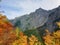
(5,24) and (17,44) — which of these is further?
(17,44)

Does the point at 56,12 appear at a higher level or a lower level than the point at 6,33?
higher

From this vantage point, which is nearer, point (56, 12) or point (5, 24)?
point (5, 24)

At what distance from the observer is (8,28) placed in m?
47.8

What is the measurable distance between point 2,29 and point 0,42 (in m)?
1.94

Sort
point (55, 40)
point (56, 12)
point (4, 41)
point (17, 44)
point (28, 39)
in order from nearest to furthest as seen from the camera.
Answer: point (4, 41), point (17, 44), point (55, 40), point (28, 39), point (56, 12)

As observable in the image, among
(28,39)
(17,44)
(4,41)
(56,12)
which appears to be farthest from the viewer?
(56,12)

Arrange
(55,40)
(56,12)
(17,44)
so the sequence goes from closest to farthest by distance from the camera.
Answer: (17,44) → (55,40) → (56,12)

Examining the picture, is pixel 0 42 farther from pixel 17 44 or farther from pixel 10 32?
pixel 17 44

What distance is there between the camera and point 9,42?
46844mm

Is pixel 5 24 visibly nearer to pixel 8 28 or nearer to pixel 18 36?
→ pixel 8 28

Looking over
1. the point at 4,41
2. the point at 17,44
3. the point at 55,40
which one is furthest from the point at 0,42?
the point at 55,40

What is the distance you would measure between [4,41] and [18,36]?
28.6ft

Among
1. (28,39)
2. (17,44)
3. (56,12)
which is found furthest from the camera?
(56,12)

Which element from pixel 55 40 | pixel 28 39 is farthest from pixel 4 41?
pixel 28 39
